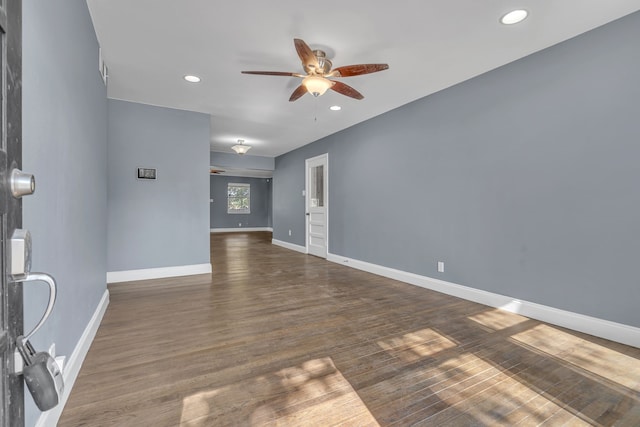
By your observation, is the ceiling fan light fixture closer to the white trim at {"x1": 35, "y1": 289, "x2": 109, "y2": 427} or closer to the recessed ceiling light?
the recessed ceiling light

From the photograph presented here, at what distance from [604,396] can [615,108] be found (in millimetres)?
2183

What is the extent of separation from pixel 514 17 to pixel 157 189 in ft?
15.4

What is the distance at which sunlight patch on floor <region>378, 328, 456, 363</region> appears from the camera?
2174mm

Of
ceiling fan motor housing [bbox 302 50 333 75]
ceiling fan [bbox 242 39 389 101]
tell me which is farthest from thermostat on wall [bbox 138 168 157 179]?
ceiling fan motor housing [bbox 302 50 333 75]

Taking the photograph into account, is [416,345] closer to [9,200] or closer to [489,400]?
[489,400]

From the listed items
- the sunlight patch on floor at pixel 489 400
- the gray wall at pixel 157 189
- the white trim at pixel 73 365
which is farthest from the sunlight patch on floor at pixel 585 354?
the gray wall at pixel 157 189

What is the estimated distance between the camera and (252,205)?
12.7 metres

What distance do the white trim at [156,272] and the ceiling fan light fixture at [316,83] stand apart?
331 cm

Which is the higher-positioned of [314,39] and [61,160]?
[314,39]

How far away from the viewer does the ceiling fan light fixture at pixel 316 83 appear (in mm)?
2844

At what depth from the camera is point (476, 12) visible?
2.32m

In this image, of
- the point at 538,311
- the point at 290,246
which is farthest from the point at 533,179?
the point at 290,246

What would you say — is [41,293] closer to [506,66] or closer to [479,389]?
[479,389]

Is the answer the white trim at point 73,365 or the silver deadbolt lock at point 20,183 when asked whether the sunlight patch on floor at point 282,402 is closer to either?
the white trim at point 73,365
